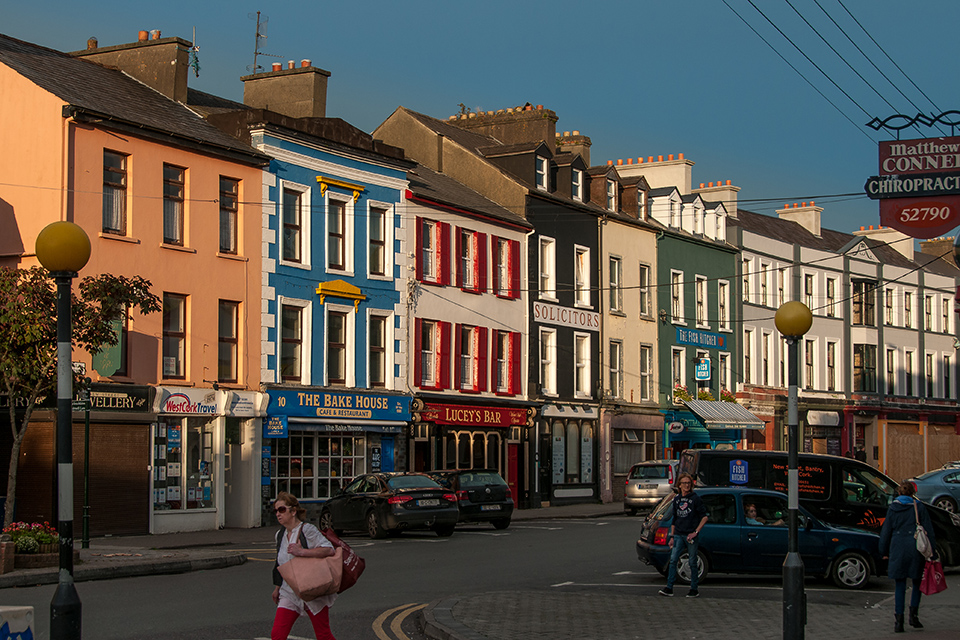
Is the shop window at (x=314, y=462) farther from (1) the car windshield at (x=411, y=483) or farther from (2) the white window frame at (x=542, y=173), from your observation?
(2) the white window frame at (x=542, y=173)

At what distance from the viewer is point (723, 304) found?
5303cm

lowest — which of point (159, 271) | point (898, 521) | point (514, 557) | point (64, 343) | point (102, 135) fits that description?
point (514, 557)

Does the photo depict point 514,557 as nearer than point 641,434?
Yes

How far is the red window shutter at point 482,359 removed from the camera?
130 ft

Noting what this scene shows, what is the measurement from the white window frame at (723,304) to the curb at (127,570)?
34516mm

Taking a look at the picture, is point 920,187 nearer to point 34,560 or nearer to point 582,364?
point 34,560

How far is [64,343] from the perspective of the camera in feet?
34.5

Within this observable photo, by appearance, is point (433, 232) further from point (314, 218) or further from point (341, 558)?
point (341, 558)

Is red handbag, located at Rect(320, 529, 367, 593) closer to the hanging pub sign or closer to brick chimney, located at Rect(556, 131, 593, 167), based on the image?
the hanging pub sign

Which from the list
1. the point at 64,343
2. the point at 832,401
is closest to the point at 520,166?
the point at 832,401

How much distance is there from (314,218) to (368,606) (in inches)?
Result: 763

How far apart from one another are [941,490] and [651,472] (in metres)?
8.16

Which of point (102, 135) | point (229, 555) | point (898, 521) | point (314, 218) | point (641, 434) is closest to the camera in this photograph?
point (898, 521)

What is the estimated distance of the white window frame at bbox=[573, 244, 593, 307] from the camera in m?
44.5
